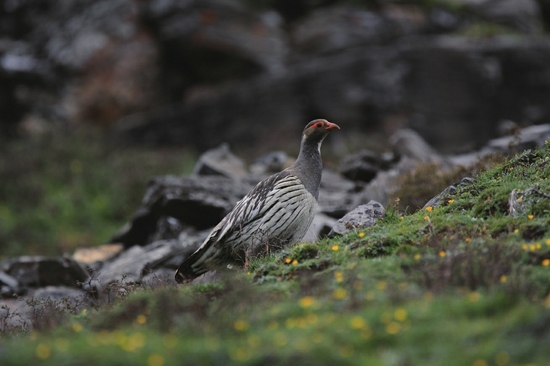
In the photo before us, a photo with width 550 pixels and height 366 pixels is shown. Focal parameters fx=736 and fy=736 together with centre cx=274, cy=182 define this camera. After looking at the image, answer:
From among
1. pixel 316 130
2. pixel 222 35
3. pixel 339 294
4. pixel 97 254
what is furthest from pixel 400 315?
pixel 222 35

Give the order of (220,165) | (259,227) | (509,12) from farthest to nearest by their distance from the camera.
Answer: (509,12)
(220,165)
(259,227)

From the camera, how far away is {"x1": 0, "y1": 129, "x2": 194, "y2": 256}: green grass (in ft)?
68.1

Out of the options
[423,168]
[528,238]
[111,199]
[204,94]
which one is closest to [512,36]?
[204,94]

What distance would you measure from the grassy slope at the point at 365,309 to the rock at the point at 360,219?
0.53m

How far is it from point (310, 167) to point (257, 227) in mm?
1538

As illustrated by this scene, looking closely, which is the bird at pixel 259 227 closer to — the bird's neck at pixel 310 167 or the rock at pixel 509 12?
the bird's neck at pixel 310 167

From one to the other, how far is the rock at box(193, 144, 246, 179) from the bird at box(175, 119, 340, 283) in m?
6.81

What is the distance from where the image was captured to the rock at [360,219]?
9648mm

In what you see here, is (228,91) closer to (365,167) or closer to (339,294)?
(365,167)

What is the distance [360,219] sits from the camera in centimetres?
998

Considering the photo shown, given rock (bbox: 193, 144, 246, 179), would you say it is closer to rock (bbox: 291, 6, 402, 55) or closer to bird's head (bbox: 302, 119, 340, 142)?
bird's head (bbox: 302, 119, 340, 142)

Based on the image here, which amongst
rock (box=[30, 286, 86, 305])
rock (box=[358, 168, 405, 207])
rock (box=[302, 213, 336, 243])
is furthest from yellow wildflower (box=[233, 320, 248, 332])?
rock (box=[358, 168, 405, 207])

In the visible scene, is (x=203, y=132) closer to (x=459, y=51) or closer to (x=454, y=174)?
(x=459, y=51)

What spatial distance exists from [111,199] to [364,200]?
10441 millimetres
